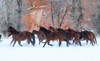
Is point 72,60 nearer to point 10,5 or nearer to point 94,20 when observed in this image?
point 94,20

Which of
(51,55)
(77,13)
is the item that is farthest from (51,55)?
(77,13)

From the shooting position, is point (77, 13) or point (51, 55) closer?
point (51, 55)

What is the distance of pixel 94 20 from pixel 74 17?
198 centimetres

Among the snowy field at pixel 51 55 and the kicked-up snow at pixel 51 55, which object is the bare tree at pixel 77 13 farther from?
the snowy field at pixel 51 55

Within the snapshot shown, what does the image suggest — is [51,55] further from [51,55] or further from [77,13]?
[77,13]

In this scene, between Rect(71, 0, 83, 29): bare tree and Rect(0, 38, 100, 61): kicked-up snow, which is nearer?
Rect(0, 38, 100, 61): kicked-up snow

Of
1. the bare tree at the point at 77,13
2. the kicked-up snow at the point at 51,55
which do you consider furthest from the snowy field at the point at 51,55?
the bare tree at the point at 77,13

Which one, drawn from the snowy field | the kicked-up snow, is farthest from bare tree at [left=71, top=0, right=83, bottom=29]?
the snowy field

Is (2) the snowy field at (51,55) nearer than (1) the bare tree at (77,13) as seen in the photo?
Yes

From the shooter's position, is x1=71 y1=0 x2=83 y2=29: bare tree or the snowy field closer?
the snowy field

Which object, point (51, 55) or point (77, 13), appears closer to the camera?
point (51, 55)

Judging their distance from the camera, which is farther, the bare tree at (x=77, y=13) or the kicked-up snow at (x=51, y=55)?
the bare tree at (x=77, y=13)

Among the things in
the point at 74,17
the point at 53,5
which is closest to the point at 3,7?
the point at 53,5

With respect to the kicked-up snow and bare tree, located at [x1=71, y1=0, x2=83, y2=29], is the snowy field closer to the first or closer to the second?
the kicked-up snow
